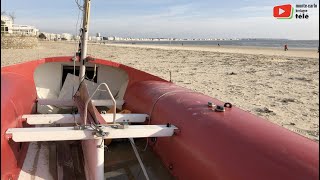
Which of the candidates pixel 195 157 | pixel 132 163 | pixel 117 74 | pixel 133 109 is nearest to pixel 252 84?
pixel 117 74

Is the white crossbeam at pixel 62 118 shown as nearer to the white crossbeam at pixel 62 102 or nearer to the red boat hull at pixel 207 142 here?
the red boat hull at pixel 207 142

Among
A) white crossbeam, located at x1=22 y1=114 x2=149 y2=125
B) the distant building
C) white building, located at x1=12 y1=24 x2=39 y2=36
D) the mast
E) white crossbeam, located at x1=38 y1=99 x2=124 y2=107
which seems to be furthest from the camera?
white building, located at x1=12 y1=24 x2=39 y2=36

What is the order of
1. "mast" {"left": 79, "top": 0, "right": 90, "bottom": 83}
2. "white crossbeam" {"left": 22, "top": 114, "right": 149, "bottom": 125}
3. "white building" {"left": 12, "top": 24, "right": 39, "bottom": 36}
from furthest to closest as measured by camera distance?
"white building" {"left": 12, "top": 24, "right": 39, "bottom": 36} < "mast" {"left": 79, "top": 0, "right": 90, "bottom": 83} < "white crossbeam" {"left": 22, "top": 114, "right": 149, "bottom": 125}

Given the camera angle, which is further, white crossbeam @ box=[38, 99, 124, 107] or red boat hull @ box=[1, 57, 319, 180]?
white crossbeam @ box=[38, 99, 124, 107]

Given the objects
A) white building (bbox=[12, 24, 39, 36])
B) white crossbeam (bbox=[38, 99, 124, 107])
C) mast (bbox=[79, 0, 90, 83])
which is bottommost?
white crossbeam (bbox=[38, 99, 124, 107])

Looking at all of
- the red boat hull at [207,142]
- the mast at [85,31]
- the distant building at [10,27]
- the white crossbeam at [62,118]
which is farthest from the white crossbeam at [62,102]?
the distant building at [10,27]

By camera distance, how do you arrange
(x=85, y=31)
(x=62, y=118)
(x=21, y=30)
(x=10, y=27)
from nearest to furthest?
(x=62, y=118) → (x=85, y=31) → (x=10, y=27) → (x=21, y=30)

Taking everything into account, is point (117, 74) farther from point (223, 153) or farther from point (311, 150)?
point (311, 150)

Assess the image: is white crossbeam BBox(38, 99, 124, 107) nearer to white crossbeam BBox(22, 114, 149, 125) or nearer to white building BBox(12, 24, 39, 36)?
white crossbeam BBox(22, 114, 149, 125)

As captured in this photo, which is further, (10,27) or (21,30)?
(21,30)

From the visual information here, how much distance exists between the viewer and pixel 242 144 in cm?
290

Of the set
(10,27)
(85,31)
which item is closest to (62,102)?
(85,31)

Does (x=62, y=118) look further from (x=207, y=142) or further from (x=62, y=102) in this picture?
(x=207, y=142)

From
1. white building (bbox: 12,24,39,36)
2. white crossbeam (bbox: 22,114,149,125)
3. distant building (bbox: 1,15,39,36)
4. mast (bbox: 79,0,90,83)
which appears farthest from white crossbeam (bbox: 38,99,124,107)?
white building (bbox: 12,24,39,36)
